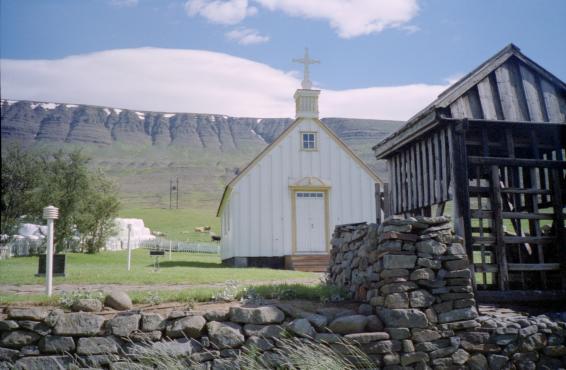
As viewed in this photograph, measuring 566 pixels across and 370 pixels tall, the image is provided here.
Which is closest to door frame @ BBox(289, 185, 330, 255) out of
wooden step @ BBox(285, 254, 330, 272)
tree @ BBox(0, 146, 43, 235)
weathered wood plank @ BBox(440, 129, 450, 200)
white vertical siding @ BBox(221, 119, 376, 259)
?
white vertical siding @ BBox(221, 119, 376, 259)

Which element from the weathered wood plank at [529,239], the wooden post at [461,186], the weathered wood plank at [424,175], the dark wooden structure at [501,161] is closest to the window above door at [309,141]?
the dark wooden structure at [501,161]

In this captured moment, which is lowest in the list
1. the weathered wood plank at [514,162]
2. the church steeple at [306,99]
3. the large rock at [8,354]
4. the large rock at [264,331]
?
the large rock at [8,354]

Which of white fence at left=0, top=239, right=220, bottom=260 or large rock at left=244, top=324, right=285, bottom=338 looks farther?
white fence at left=0, top=239, right=220, bottom=260

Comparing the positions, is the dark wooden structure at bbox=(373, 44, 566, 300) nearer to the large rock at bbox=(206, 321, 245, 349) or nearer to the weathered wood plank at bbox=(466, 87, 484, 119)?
the weathered wood plank at bbox=(466, 87, 484, 119)

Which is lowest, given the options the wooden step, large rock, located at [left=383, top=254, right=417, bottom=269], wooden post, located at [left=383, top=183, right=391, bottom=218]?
the wooden step

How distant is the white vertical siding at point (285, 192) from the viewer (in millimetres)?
19812

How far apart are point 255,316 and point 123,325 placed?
1858 mm

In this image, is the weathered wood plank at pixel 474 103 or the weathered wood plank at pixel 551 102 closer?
the weathered wood plank at pixel 474 103

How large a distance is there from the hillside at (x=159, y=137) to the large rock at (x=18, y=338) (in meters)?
113

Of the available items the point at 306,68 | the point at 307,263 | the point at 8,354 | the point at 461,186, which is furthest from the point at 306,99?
the point at 8,354

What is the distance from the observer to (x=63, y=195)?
91.1ft

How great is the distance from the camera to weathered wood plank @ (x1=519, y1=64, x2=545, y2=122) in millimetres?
9375

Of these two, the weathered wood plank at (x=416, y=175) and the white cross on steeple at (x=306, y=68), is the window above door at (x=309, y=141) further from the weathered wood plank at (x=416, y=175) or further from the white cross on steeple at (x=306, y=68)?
the weathered wood plank at (x=416, y=175)

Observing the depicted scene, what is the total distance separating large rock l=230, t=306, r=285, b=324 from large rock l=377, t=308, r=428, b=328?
158 centimetres
